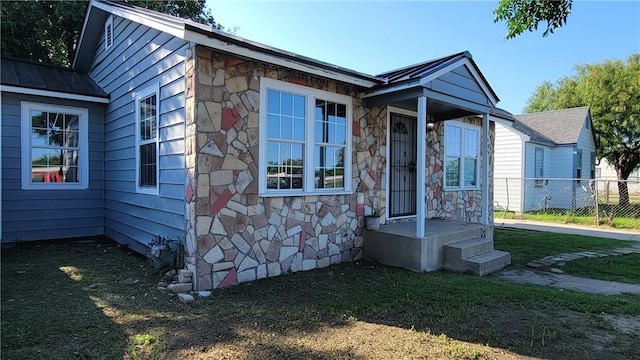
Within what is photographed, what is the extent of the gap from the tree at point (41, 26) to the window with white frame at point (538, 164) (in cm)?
1665

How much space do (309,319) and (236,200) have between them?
1.85 m

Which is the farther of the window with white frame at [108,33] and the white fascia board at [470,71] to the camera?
the window with white frame at [108,33]

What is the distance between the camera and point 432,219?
7.93 metres

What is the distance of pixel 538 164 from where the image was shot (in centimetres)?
1639

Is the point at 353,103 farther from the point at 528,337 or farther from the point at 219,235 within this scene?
the point at 528,337

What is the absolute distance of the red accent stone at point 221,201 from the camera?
176 inches

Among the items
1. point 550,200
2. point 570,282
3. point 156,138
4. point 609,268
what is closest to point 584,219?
point 550,200

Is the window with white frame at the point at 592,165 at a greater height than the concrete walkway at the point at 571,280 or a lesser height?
greater

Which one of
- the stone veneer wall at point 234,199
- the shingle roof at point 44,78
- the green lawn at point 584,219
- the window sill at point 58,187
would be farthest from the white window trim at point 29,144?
the green lawn at point 584,219

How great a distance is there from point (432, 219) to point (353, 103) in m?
3.41

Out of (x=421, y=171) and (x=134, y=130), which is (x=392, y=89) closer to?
(x=421, y=171)

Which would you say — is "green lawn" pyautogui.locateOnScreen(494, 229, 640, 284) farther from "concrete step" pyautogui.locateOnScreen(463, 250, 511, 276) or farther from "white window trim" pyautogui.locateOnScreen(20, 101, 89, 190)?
"white window trim" pyautogui.locateOnScreen(20, 101, 89, 190)

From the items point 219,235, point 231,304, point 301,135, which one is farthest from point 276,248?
point 301,135

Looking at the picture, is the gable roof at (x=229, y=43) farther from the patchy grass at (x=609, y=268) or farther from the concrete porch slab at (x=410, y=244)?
the patchy grass at (x=609, y=268)
